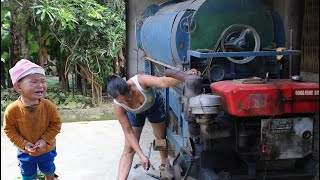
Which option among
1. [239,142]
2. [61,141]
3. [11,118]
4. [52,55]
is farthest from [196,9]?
[52,55]

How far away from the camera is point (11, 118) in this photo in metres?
2.81

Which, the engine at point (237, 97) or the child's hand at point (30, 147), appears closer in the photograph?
the engine at point (237, 97)

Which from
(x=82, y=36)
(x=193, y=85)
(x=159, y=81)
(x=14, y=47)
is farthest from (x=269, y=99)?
(x=14, y=47)

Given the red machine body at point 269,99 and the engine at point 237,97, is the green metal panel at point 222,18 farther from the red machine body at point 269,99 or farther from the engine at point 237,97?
the red machine body at point 269,99

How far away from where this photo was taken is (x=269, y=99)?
7.79ft

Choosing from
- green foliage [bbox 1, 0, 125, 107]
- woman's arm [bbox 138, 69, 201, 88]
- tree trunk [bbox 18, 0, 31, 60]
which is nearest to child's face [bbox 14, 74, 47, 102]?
woman's arm [bbox 138, 69, 201, 88]

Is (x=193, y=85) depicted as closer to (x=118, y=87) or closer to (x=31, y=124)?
(x=118, y=87)

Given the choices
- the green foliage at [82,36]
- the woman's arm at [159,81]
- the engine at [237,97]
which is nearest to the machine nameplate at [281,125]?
the engine at [237,97]

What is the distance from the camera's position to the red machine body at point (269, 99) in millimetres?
2361

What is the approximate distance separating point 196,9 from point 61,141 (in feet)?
11.0

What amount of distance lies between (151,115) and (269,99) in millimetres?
1698

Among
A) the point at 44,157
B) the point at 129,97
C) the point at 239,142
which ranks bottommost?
the point at 44,157

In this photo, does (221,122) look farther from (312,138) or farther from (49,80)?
(49,80)

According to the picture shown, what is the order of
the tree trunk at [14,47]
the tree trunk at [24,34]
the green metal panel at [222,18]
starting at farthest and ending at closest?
1. the tree trunk at [14,47]
2. the tree trunk at [24,34]
3. the green metal panel at [222,18]
